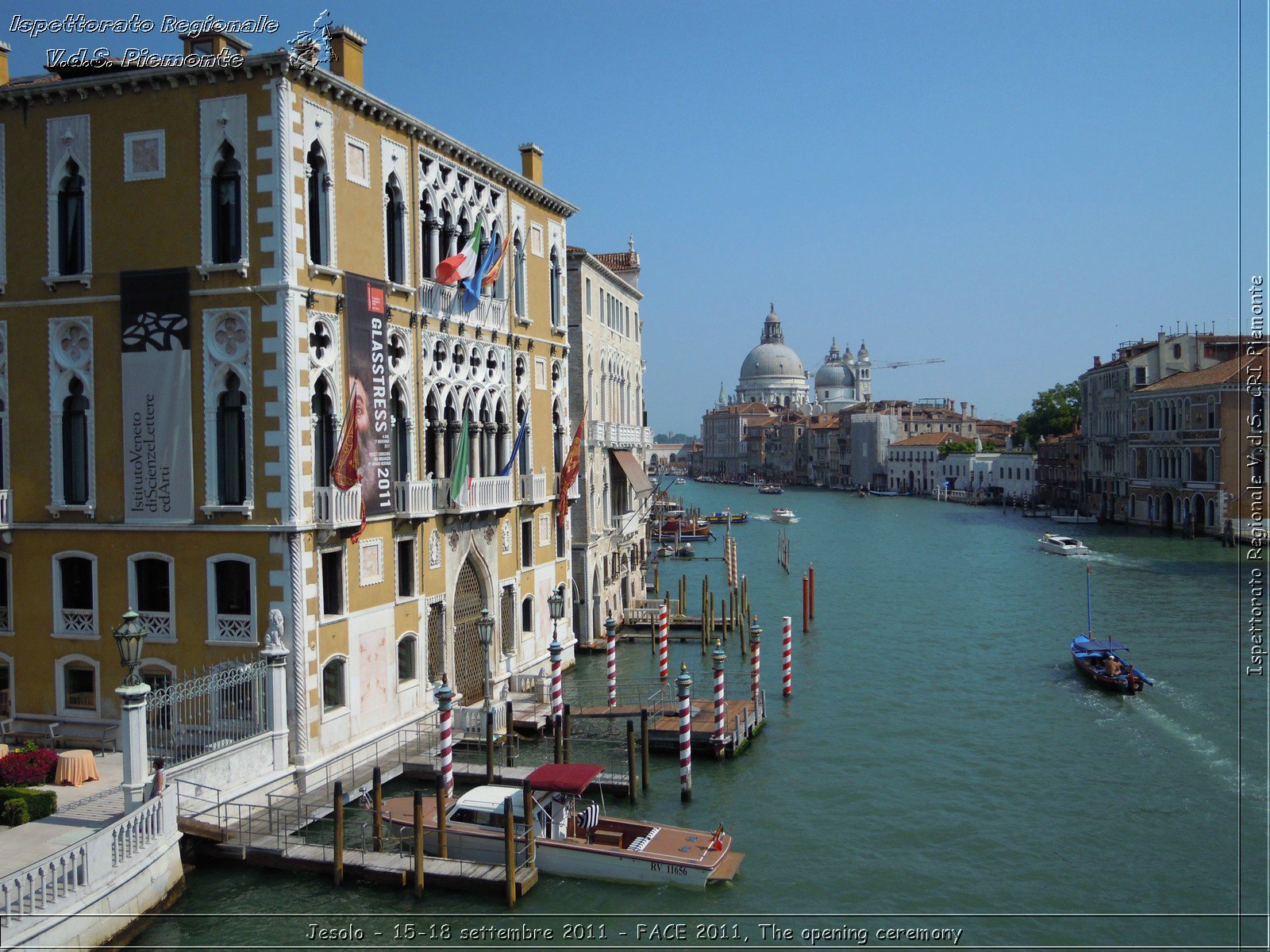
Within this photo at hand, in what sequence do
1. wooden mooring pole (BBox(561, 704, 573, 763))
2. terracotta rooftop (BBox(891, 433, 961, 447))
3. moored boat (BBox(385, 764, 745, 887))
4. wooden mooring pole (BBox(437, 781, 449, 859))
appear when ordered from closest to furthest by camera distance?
moored boat (BBox(385, 764, 745, 887)) < wooden mooring pole (BBox(437, 781, 449, 859)) < wooden mooring pole (BBox(561, 704, 573, 763)) < terracotta rooftop (BBox(891, 433, 961, 447))

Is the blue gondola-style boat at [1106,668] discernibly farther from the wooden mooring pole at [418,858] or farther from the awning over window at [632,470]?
the wooden mooring pole at [418,858]

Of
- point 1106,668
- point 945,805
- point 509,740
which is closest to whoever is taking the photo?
point 945,805

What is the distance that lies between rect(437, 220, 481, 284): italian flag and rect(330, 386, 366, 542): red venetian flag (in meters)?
2.86

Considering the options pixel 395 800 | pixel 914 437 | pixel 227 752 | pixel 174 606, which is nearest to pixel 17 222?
pixel 174 606

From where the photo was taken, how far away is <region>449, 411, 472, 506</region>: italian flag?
54.3 ft

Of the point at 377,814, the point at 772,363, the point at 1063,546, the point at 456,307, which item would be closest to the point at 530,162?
the point at 456,307

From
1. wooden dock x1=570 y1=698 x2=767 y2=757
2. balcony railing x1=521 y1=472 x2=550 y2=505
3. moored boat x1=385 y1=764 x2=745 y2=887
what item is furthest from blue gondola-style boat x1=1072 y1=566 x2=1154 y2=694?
moored boat x1=385 y1=764 x2=745 y2=887

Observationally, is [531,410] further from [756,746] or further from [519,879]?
[519,879]

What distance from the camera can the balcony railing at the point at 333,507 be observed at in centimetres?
1341

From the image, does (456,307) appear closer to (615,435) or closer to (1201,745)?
(615,435)

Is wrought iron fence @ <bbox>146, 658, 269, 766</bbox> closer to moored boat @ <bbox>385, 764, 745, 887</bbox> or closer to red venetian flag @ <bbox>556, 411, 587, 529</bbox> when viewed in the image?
moored boat @ <bbox>385, 764, 745, 887</bbox>

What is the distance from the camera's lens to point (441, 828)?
12.3 metres

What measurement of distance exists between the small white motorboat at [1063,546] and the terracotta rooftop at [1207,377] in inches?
355

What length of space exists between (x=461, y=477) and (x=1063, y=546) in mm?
36604
